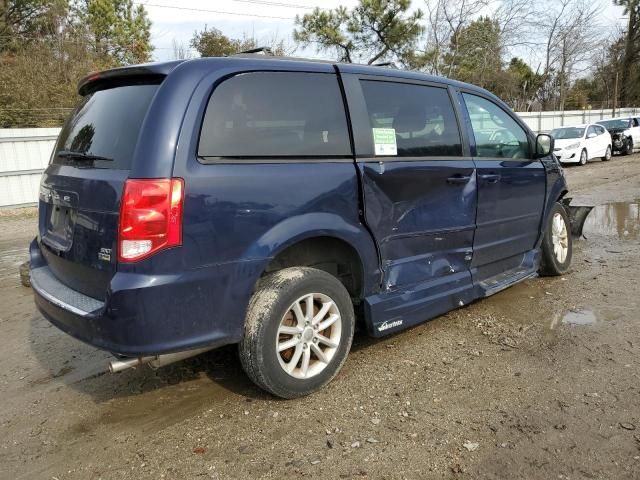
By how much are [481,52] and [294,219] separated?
97.8 feet

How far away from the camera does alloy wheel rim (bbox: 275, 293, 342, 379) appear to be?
3.18 meters

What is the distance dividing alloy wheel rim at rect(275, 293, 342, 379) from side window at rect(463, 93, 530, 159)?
191cm

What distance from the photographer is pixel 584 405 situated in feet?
10.1

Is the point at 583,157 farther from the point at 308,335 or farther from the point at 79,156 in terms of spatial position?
the point at 79,156

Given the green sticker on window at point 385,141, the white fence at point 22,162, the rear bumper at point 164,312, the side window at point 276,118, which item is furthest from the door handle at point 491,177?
the white fence at point 22,162

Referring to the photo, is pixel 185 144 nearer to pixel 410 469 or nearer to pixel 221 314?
pixel 221 314

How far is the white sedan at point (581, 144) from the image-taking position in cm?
1903

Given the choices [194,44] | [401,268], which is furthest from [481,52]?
[401,268]

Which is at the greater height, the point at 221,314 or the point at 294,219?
the point at 294,219

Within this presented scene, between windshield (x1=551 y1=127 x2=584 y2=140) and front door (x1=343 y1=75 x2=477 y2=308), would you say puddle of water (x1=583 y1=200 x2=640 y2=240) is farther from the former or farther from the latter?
windshield (x1=551 y1=127 x2=584 y2=140)

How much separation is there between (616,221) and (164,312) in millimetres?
7960

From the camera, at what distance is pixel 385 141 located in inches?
142

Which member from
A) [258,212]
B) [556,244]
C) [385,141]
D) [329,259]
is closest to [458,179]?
[385,141]

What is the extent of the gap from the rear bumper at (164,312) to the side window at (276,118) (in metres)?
0.65
